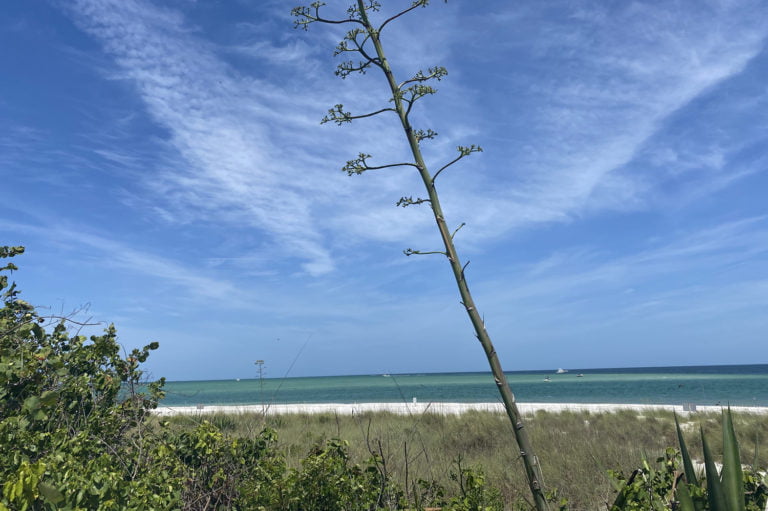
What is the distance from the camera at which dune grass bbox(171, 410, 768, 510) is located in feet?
20.4

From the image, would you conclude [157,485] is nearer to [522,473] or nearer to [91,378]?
[91,378]

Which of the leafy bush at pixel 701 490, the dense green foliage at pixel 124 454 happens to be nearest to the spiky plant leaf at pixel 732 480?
the leafy bush at pixel 701 490

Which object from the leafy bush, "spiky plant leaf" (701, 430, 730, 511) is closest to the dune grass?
the leafy bush

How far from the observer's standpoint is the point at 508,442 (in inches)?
434

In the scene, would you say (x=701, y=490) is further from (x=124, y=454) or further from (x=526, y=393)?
(x=526, y=393)

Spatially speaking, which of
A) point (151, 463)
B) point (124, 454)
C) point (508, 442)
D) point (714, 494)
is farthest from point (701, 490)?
point (508, 442)

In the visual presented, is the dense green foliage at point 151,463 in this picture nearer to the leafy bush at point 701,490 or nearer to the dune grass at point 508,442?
the leafy bush at point 701,490

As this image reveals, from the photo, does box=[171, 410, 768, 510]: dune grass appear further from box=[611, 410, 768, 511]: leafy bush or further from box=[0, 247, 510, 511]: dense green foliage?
box=[611, 410, 768, 511]: leafy bush

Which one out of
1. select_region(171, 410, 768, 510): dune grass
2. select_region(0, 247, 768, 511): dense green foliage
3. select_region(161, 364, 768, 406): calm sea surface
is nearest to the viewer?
select_region(0, 247, 768, 511): dense green foliage

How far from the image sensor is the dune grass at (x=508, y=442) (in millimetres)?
6203

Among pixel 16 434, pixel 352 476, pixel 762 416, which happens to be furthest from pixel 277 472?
pixel 762 416

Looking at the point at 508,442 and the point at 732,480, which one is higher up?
the point at 732,480

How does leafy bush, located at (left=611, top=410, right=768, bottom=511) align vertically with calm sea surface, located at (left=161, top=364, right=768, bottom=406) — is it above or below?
above

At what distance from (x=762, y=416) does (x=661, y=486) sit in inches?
644
